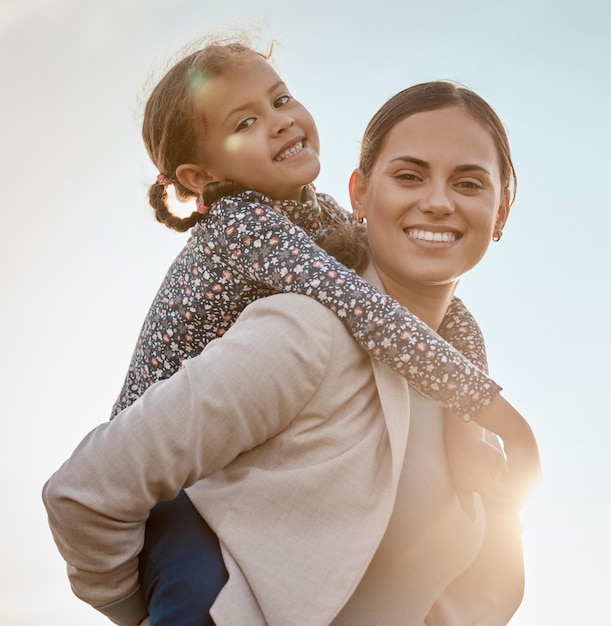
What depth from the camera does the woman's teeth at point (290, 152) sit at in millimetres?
3314

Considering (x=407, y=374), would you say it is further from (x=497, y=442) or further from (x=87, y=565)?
(x=87, y=565)

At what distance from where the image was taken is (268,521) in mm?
2359

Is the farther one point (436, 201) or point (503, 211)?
point (503, 211)

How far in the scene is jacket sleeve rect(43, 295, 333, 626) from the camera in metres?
2.16

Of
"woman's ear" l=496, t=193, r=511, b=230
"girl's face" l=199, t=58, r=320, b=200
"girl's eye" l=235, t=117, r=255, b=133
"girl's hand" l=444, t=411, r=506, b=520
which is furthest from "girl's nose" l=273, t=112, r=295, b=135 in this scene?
"girl's hand" l=444, t=411, r=506, b=520

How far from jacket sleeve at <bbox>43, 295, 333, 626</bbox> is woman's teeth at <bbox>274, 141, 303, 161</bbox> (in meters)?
1.13

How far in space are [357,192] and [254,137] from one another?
496 millimetres

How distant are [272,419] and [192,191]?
1587mm

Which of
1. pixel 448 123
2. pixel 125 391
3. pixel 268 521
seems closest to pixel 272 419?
pixel 268 521

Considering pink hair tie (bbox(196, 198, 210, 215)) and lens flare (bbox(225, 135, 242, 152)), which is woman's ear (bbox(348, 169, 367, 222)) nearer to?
lens flare (bbox(225, 135, 242, 152))

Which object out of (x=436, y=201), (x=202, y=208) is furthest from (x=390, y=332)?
(x=202, y=208)

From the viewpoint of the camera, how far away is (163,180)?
11.8ft

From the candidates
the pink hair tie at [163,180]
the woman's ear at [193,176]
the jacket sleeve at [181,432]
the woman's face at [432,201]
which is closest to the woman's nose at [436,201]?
the woman's face at [432,201]

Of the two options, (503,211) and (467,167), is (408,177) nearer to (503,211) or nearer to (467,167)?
(467,167)
